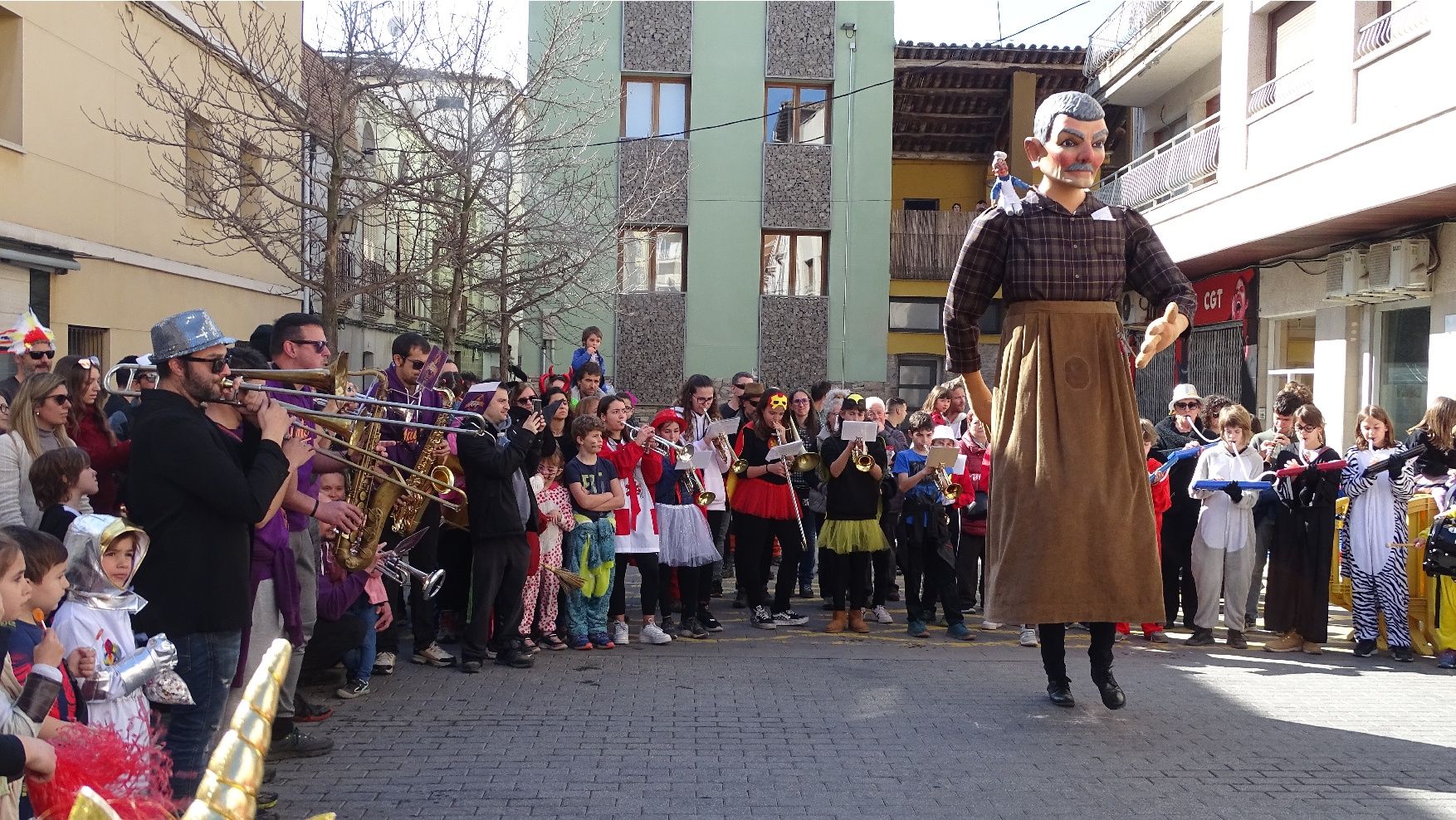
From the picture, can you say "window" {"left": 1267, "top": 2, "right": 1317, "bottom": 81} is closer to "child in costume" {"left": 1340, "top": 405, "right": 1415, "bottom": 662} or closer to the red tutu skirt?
"child in costume" {"left": 1340, "top": 405, "right": 1415, "bottom": 662}

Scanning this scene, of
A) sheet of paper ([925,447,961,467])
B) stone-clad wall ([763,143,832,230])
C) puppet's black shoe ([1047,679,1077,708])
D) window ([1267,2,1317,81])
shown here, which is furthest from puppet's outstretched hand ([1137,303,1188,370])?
stone-clad wall ([763,143,832,230])

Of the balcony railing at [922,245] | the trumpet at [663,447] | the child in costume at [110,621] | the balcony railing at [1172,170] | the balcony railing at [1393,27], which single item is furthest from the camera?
the balcony railing at [922,245]

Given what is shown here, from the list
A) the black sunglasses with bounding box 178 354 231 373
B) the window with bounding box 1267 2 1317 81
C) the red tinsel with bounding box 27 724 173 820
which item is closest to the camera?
the red tinsel with bounding box 27 724 173 820

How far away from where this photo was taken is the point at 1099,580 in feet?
18.7

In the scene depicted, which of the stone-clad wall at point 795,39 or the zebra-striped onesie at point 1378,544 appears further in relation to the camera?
the stone-clad wall at point 795,39

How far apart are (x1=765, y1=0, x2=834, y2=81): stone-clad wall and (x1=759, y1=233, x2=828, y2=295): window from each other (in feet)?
10.1

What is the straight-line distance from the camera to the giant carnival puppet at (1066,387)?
5.71 m

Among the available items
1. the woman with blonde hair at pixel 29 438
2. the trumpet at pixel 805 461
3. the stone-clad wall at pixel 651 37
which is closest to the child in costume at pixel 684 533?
the trumpet at pixel 805 461

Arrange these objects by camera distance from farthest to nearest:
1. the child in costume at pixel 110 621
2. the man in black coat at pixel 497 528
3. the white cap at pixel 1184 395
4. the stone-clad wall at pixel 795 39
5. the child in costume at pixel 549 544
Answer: the stone-clad wall at pixel 795 39, the white cap at pixel 1184 395, the child in costume at pixel 549 544, the man in black coat at pixel 497 528, the child in costume at pixel 110 621

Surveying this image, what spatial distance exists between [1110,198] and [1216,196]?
573 centimetres

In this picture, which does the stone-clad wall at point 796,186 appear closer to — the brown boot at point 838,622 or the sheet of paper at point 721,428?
the sheet of paper at point 721,428

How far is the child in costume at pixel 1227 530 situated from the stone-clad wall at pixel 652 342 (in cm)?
1540

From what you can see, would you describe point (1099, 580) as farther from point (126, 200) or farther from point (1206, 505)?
point (126, 200)

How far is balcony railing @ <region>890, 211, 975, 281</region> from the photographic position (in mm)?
25766
